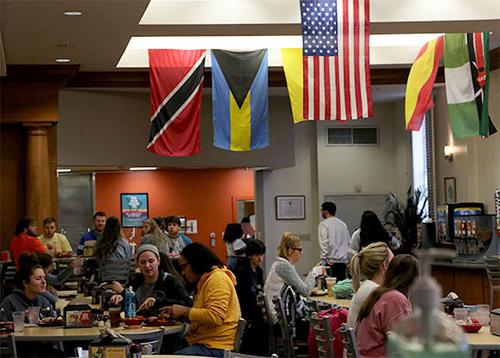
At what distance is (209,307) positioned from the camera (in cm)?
688

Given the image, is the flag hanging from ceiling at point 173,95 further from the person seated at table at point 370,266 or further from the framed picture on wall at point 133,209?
the framed picture on wall at point 133,209

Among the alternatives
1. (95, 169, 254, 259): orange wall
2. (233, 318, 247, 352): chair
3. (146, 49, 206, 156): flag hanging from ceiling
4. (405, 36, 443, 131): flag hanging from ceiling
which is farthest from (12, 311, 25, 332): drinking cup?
(95, 169, 254, 259): orange wall

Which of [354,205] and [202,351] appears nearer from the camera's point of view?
[202,351]

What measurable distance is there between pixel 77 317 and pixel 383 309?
2631 mm

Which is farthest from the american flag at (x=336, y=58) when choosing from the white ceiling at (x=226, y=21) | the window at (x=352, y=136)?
the window at (x=352, y=136)

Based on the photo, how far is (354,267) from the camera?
658 cm

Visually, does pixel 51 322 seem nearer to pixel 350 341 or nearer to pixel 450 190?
pixel 350 341

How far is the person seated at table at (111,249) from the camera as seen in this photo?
11.6 metres

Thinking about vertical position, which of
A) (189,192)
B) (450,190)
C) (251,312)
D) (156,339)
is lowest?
(251,312)

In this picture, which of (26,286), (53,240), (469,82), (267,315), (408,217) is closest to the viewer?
(26,286)

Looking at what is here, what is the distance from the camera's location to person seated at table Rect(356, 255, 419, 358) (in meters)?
5.56

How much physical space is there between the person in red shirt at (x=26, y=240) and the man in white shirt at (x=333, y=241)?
446cm

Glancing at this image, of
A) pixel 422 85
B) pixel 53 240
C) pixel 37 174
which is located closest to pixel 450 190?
pixel 422 85

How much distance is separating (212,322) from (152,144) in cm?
527
